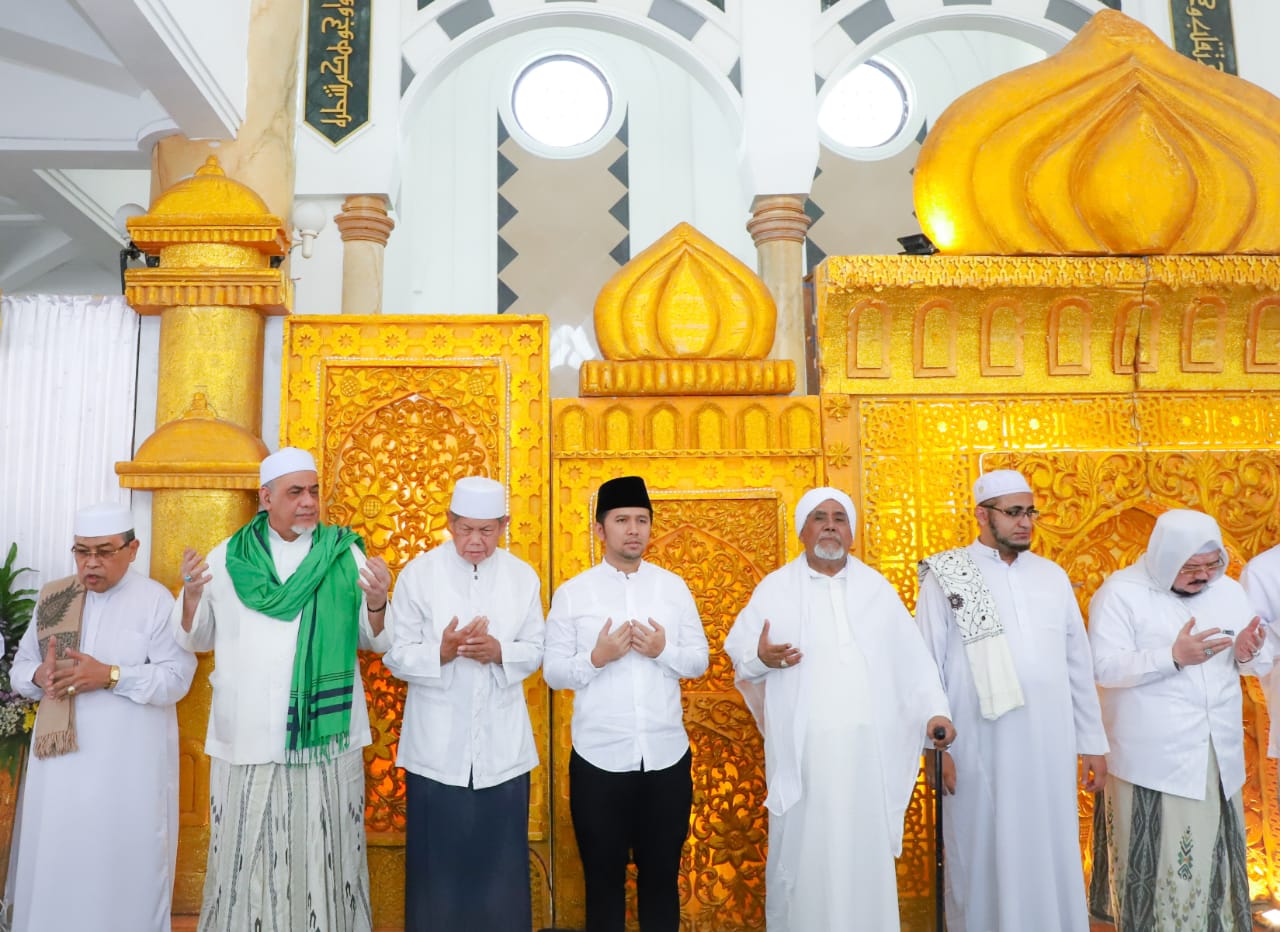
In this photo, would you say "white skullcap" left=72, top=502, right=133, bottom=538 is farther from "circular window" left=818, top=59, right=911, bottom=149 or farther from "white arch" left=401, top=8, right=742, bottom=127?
"circular window" left=818, top=59, right=911, bottom=149

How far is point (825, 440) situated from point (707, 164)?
5.10 metres

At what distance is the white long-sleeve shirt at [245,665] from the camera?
2.67 metres

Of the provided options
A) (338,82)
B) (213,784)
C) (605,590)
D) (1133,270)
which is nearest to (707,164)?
(338,82)

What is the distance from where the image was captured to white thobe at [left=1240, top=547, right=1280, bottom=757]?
3.12 metres

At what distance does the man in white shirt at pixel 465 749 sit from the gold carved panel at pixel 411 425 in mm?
408

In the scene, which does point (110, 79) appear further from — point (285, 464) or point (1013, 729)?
point (1013, 729)

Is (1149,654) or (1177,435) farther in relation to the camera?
(1177,435)

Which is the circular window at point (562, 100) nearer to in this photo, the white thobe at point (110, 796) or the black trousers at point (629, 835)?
the white thobe at point (110, 796)

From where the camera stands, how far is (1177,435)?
11.3ft

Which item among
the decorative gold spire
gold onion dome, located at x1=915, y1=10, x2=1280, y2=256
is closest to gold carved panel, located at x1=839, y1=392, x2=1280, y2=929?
the decorative gold spire

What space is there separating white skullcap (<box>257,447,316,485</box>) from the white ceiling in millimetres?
1256

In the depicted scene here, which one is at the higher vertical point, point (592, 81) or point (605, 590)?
point (592, 81)

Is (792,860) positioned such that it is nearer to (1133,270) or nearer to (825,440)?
(825,440)

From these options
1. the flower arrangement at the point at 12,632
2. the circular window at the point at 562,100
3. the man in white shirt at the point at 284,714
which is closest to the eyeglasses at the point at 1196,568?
the man in white shirt at the point at 284,714
